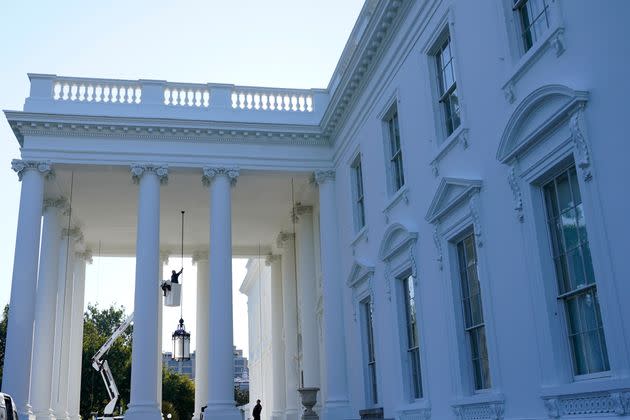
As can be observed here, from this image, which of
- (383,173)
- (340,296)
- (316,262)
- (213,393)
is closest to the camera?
(383,173)

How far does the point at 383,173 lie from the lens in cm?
1647

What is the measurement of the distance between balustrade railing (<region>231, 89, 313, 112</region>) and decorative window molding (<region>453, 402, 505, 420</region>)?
1191 cm

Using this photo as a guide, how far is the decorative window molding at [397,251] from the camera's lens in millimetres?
14285

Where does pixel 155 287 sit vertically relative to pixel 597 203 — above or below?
above

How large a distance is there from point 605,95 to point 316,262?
15707 mm

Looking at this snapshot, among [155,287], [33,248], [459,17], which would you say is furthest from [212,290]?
[459,17]

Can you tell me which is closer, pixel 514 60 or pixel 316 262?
pixel 514 60

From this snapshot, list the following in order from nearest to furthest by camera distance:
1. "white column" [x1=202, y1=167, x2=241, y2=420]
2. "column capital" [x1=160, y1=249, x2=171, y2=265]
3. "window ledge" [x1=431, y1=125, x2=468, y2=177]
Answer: "window ledge" [x1=431, y1=125, x2=468, y2=177] → "white column" [x1=202, y1=167, x2=241, y2=420] → "column capital" [x1=160, y1=249, x2=171, y2=265]

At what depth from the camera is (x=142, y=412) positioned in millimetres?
17562

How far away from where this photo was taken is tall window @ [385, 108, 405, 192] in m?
15.9

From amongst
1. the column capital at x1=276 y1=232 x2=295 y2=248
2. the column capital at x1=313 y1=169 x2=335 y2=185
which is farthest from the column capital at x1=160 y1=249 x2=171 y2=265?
the column capital at x1=313 y1=169 x2=335 y2=185

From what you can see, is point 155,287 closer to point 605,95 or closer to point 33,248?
point 33,248

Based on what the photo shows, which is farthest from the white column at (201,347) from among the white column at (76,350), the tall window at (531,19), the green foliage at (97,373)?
the green foliage at (97,373)

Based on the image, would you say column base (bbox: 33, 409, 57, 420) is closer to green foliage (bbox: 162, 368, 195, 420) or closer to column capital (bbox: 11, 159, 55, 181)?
column capital (bbox: 11, 159, 55, 181)
